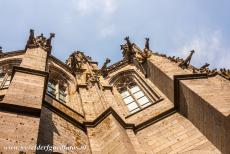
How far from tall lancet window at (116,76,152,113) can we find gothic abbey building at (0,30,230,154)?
0.06 meters

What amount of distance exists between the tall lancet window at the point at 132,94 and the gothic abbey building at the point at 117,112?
55 millimetres

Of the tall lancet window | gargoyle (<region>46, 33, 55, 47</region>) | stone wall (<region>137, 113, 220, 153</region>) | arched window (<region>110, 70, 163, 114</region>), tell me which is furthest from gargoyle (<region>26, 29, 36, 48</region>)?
stone wall (<region>137, 113, 220, 153</region>)

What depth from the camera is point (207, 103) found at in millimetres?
9805

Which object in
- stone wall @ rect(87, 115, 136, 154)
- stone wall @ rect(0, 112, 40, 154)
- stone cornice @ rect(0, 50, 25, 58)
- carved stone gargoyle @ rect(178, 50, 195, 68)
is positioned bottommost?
stone wall @ rect(0, 112, 40, 154)

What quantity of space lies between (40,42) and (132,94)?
486 centimetres

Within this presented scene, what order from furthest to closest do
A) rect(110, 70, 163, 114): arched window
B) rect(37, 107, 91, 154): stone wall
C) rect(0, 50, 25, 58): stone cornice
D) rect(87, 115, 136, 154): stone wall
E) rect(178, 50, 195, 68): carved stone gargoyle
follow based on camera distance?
1. rect(0, 50, 25, 58): stone cornice
2. rect(110, 70, 163, 114): arched window
3. rect(178, 50, 195, 68): carved stone gargoyle
4. rect(37, 107, 91, 154): stone wall
5. rect(87, 115, 136, 154): stone wall

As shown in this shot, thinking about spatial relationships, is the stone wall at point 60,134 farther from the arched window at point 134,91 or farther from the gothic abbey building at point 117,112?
the arched window at point 134,91

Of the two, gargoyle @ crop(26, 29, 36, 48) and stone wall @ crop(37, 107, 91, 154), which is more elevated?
gargoyle @ crop(26, 29, 36, 48)

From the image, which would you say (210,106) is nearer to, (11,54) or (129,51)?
(129,51)

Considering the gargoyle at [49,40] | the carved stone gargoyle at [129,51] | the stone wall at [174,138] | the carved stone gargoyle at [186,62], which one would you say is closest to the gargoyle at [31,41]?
the gargoyle at [49,40]

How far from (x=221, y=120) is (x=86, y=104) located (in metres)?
5.86

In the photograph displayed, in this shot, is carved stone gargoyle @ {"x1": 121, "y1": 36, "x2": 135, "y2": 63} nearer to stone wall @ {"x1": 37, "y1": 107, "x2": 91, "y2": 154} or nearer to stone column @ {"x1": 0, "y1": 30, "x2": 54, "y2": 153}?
stone column @ {"x1": 0, "y1": 30, "x2": 54, "y2": 153}

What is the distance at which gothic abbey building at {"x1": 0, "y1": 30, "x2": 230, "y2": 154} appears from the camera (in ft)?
26.6

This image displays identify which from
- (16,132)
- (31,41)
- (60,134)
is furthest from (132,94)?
(16,132)
